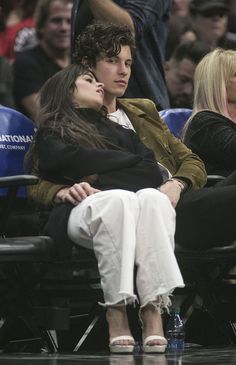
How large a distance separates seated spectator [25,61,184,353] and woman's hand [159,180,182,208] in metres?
0.05

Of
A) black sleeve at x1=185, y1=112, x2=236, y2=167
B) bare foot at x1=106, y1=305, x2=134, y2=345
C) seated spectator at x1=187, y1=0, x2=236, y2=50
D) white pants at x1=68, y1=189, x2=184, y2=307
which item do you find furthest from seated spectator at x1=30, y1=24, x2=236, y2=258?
seated spectator at x1=187, y1=0, x2=236, y2=50

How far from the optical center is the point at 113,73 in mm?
5676

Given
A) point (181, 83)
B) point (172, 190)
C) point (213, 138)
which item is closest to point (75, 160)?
point (172, 190)

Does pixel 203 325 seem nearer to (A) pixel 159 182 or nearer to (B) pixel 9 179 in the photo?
(A) pixel 159 182

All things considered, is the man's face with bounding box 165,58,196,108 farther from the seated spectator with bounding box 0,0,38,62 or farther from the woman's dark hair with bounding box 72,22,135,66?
the woman's dark hair with bounding box 72,22,135,66

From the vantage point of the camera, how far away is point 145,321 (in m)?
4.94

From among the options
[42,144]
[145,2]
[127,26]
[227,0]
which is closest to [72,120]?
[42,144]

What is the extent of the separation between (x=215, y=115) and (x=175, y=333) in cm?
131

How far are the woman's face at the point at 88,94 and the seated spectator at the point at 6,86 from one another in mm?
2262

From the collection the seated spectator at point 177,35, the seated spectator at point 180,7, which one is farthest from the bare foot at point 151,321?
the seated spectator at point 180,7

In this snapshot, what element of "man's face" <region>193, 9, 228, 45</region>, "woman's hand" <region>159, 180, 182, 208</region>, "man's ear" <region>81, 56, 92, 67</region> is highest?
"man's ear" <region>81, 56, 92, 67</region>

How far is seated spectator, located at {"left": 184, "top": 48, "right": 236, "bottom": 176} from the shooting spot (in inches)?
241

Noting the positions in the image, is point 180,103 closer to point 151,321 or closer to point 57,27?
point 57,27

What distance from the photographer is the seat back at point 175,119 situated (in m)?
6.53
